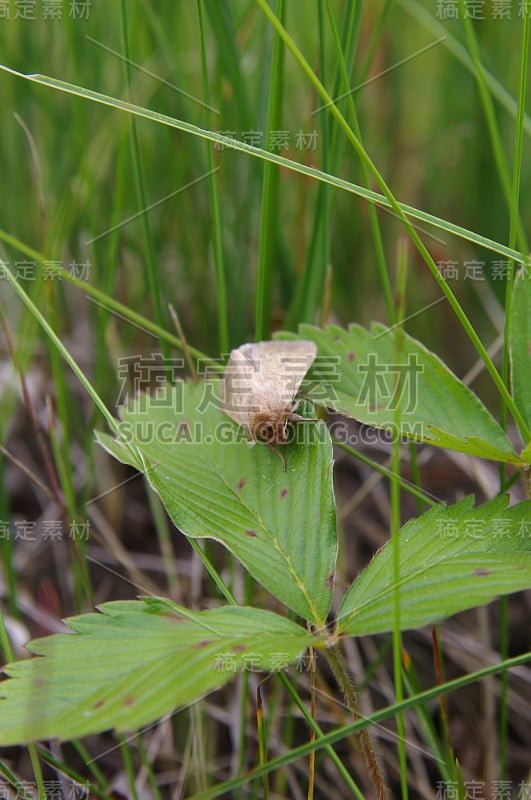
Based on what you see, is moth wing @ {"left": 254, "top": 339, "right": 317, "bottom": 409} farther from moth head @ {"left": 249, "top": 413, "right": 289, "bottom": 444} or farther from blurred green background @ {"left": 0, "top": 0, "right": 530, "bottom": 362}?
blurred green background @ {"left": 0, "top": 0, "right": 530, "bottom": 362}

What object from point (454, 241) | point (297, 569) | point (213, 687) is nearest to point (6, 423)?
point (297, 569)

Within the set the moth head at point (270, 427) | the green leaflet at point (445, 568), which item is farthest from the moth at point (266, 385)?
the green leaflet at point (445, 568)

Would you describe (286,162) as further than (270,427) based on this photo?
No

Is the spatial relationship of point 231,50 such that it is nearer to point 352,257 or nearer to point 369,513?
point 352,257

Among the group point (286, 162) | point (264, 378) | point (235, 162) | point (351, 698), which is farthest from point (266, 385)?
point (235, 162)

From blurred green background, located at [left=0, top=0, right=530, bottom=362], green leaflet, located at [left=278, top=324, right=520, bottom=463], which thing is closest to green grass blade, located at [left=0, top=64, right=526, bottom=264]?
green leaflet, located at [left=278, top=324, right=520, bottom=463]

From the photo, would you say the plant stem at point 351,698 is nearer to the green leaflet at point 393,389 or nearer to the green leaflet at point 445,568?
the green leaflet at point 445,568

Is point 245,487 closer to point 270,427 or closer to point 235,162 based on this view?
point 270,427

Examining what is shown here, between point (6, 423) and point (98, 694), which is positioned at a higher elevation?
point (6, 423)
